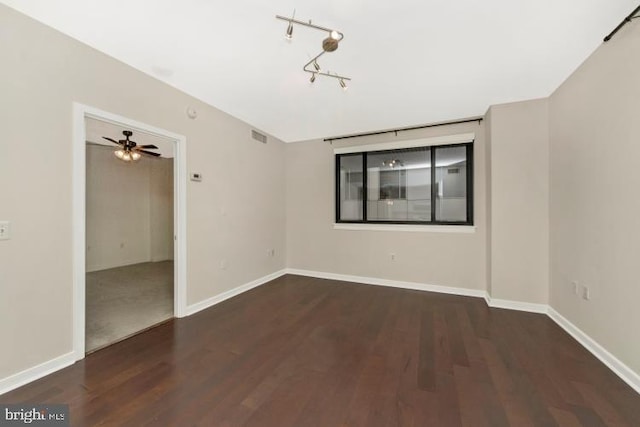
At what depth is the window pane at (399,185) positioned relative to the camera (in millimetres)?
4047

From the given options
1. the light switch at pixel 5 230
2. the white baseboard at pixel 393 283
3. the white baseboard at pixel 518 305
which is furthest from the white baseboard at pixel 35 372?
the white baseboard at pixel 518 305

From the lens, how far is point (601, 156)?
6.91ft

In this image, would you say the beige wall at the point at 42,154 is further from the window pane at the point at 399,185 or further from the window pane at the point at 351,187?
the window pane at the point at 399,185

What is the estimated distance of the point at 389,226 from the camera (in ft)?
13.6

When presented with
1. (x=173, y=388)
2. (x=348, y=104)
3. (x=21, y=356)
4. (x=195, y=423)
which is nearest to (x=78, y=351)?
(x=21, y=356)

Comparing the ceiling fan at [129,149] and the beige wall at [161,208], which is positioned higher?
the ceiling fan at [129,149]

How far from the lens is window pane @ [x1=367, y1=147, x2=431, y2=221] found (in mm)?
4047

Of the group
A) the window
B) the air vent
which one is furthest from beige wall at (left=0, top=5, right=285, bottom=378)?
the window

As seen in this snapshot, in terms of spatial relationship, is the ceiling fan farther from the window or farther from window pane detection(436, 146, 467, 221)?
window pane detection(436, 146, 467, 221)

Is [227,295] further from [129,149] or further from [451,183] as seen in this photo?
[451,183]

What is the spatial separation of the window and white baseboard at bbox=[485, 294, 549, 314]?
111 centimetres

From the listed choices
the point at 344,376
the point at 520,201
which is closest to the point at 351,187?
the point at 520,201

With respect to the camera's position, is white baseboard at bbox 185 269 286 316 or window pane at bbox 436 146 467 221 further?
window pane at bbox 436 146 467 221

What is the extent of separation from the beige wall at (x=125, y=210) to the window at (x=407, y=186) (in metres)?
4.92
